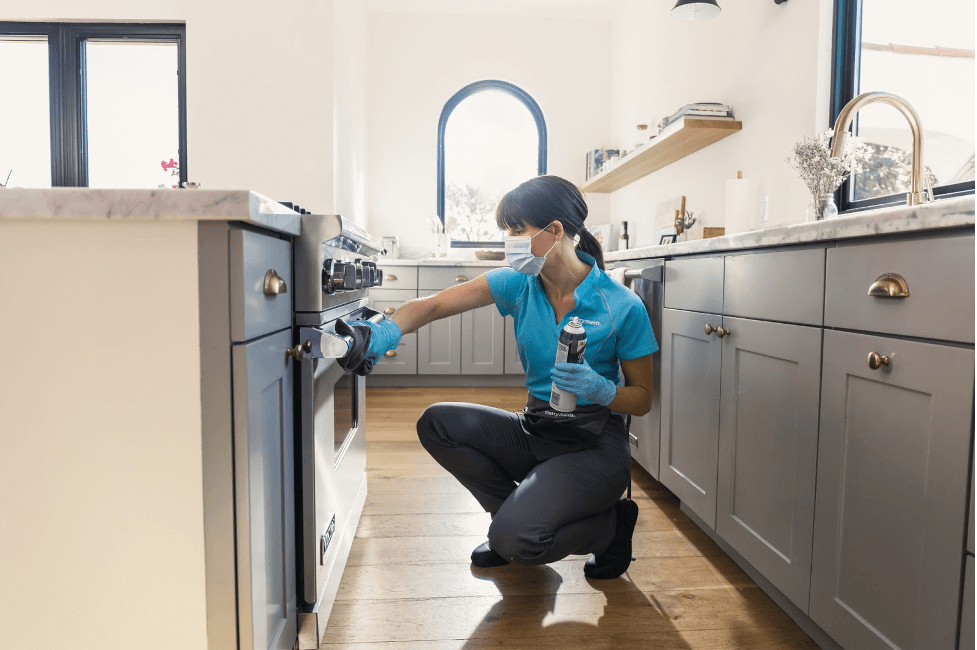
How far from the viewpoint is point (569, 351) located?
4.54ft

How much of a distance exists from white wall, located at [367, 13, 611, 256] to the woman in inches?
134

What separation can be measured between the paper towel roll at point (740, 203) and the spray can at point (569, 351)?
4.51 feet

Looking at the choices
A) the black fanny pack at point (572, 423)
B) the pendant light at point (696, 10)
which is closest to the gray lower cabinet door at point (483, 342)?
the pendant light at point (696, 10)

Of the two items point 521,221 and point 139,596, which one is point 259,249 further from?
point 521,221

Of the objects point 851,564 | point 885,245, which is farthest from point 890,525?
point 885,245

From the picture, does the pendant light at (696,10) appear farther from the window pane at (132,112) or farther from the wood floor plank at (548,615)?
the window pane at (132,112)

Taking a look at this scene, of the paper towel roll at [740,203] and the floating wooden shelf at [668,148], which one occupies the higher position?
the floating wooden shelf at [668,148]

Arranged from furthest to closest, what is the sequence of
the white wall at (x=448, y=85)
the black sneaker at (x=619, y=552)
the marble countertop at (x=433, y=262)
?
1. the white wall at (x=448, y=85)
2. the marble countertop at (x=433, y=262)
3. the black sneaker at (x=619, y=552)

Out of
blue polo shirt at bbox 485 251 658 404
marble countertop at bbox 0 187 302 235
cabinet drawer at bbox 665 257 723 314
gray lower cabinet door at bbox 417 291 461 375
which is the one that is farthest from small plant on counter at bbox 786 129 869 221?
gray lower cabinet door at bbox 417 291 461 375

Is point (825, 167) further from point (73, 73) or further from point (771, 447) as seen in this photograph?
point (73, 73)

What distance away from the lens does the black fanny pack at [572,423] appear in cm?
151

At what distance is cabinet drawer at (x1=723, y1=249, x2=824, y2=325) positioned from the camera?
1230mm

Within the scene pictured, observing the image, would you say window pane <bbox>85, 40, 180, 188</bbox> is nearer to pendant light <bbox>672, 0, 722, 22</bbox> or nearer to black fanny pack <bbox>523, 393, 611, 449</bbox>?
pendant light <bbox>672, 0, 722, 22</bbox>

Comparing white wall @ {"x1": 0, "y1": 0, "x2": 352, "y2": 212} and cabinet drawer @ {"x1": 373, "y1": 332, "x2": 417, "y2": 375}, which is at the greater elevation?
white wall @ {"x1": 0, "y1": 0, "x2": 352, "y2": 212}
